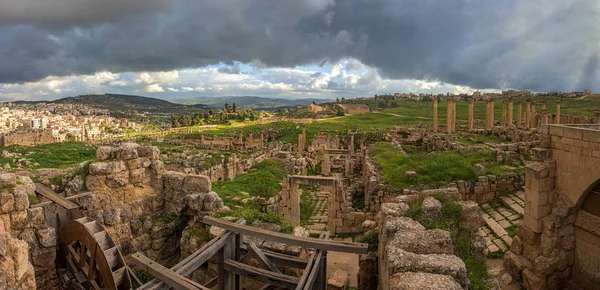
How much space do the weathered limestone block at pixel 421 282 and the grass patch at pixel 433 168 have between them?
11.4 meters

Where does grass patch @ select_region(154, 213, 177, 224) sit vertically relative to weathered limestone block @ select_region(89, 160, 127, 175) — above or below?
below

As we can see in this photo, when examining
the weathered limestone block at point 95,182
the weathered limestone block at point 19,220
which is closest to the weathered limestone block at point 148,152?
the weathered limestone block at point 95,182

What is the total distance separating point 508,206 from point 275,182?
15101 mm

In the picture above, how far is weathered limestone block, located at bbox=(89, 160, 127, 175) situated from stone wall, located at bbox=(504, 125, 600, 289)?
1292cm

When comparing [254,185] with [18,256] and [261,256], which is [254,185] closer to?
[261,256]

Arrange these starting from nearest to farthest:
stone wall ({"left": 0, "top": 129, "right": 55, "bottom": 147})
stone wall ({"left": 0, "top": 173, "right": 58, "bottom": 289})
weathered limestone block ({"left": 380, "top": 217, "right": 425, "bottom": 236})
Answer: weathered limestone block ({"left": 380, "top": 217, "right": 425, "bottom": 236})
stone wall ({"left": 0, "top": 173, "right": 58, "bottom": 289})
stone wall ({"left": 0, "top": 129, "right": 55, "bottom": 147})

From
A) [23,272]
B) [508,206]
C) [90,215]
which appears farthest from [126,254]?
[508,206]

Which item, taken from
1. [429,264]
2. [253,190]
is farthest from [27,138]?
[429,264]

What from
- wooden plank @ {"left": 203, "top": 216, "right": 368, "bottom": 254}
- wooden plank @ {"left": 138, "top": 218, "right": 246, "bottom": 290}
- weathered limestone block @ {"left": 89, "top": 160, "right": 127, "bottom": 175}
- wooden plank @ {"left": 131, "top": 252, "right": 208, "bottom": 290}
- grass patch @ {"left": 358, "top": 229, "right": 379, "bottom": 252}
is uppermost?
weathered limestone block @ {"left": 89, "top": 160, "right": 127, "bottom": 175}

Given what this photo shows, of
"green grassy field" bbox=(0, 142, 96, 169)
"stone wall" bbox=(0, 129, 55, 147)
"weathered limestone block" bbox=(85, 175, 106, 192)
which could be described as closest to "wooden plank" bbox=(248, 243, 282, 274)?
"weathered limestone block" bbox=(85, 175, 106, 192)

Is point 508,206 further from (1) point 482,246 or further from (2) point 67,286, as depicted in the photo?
(2) point 67,286

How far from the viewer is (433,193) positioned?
8.60 metres

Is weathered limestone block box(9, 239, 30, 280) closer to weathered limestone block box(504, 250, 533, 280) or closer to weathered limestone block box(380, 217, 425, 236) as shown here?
weathered limestone block box(380, 217, 425, 236)

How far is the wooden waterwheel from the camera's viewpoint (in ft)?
27.8
